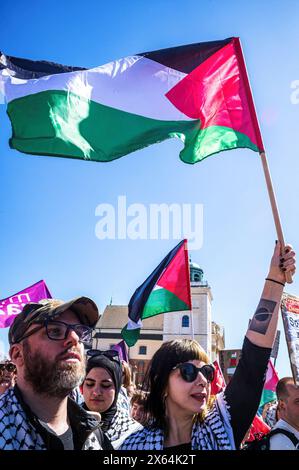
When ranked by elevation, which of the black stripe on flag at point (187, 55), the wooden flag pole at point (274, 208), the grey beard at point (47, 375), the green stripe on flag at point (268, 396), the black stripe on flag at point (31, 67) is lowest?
the grey beard at point (47, 375)

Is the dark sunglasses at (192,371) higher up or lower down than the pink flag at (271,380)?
lower down

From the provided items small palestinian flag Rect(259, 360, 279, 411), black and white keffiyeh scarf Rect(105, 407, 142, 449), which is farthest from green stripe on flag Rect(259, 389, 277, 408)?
black and white keffiyeh scarf Rect(105, 407, 142, 449)

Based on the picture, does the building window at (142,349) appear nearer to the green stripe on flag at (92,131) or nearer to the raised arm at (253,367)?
the green stripe on flag at (92,131)

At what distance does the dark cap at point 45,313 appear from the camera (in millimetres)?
2383

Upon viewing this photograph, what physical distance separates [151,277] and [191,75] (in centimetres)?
423

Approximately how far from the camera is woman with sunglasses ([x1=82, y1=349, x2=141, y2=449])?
Result: 3801 mm

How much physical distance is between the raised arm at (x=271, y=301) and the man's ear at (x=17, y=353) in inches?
55.5

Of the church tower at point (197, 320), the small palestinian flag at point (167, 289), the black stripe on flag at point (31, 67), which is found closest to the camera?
the black stripe on flag at point (31, 67)

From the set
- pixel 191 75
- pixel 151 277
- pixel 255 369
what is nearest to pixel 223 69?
pixel 191 75

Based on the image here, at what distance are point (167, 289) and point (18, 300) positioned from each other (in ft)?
10.7

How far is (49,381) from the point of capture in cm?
228

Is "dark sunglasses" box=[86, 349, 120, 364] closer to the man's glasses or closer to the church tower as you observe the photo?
the man's glasses

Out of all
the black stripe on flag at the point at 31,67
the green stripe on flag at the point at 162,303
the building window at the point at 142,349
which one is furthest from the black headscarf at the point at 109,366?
the building window at the point at 142,349
